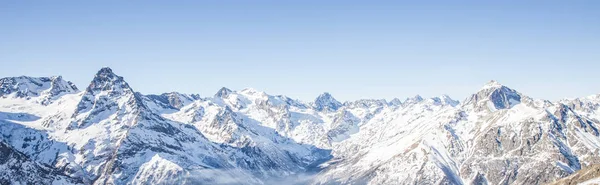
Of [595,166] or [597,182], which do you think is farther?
[595,166]

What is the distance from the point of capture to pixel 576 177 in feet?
650

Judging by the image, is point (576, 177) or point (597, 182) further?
point (576, 177)

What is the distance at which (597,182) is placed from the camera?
180 metres

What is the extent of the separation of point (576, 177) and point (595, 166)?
8.20 m

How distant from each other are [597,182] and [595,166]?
62.4 feet

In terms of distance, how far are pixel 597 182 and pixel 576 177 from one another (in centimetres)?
1766

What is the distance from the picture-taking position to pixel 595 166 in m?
197
